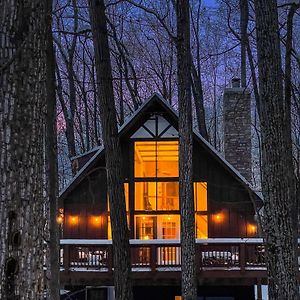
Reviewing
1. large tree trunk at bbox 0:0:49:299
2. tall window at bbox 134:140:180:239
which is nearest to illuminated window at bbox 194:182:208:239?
tall window at bbox 134:140:180:239

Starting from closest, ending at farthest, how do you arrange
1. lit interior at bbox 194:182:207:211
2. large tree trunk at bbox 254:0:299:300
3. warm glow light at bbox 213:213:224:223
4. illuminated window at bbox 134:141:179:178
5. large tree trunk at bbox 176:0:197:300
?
large tree trunk at bbox 254:0:299:300 → large tree trunk at bbox 176:0:197:300 → warm glow light at bbox 213:213:224:223 → lit interior at bbox 194:182:207:211 → illuminated window at bbox 134:141:179:178

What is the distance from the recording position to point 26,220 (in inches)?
105

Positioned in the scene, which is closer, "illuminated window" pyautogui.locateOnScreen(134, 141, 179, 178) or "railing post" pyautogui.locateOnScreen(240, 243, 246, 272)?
"railing post" pyautogui.locateOnScreen(240, 243, 246, 272)

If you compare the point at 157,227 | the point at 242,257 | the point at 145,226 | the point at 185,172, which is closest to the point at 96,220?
the point at 145,226

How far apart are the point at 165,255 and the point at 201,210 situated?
88.4 inches

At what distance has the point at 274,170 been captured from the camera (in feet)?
18.4

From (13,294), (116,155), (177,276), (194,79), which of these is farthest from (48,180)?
(194,79)

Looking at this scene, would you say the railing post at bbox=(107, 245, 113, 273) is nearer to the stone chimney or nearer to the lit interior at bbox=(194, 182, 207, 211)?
the lit interior at bbox=(194, 182, 207, 211)

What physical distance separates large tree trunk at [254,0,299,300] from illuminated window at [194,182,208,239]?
7795mm

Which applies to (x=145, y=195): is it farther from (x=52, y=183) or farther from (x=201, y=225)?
(x=52, y=183)

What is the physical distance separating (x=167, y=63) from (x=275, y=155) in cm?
1814

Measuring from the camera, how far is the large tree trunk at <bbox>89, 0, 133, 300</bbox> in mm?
7332

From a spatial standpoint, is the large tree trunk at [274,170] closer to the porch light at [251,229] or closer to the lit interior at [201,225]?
the porch light at [251,229]

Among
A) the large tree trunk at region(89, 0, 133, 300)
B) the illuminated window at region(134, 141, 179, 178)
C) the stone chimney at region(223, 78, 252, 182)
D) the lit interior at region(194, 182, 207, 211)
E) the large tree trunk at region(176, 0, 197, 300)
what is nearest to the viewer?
the large tree trunk at region(89, 0, 133, 300)
